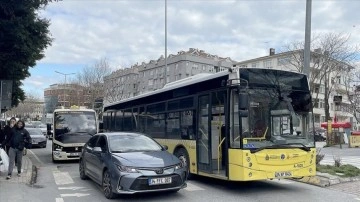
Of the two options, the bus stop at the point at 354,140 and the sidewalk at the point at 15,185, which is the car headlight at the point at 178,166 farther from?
the bus stop at the point at 354,140

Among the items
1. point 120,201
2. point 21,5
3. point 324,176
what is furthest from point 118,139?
point 21,5

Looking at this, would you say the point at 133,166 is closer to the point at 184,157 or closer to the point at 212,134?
the point at 212,134

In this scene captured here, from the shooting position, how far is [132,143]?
392 inches

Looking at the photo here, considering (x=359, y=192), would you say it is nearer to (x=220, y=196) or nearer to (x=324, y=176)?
(x=324, y=176)

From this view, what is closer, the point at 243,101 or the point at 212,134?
the point at 243,101

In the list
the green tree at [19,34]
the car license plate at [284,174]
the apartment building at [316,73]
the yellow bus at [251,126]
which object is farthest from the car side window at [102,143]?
the green tree at [19,34]

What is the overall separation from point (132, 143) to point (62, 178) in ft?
12.4

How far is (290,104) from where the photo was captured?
9.70 m

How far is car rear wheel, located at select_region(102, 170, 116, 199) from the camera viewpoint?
28.6ft

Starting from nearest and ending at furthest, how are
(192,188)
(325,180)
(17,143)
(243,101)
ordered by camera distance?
(243,101)
(192,188)
(325,180)
(17,143)

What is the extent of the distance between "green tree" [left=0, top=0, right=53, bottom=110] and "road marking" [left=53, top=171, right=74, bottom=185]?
5.11 metres

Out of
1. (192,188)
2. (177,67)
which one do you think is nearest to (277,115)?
(192,188)

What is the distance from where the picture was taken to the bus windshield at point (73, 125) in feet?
57.1

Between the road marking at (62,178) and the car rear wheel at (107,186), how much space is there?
2779mm
